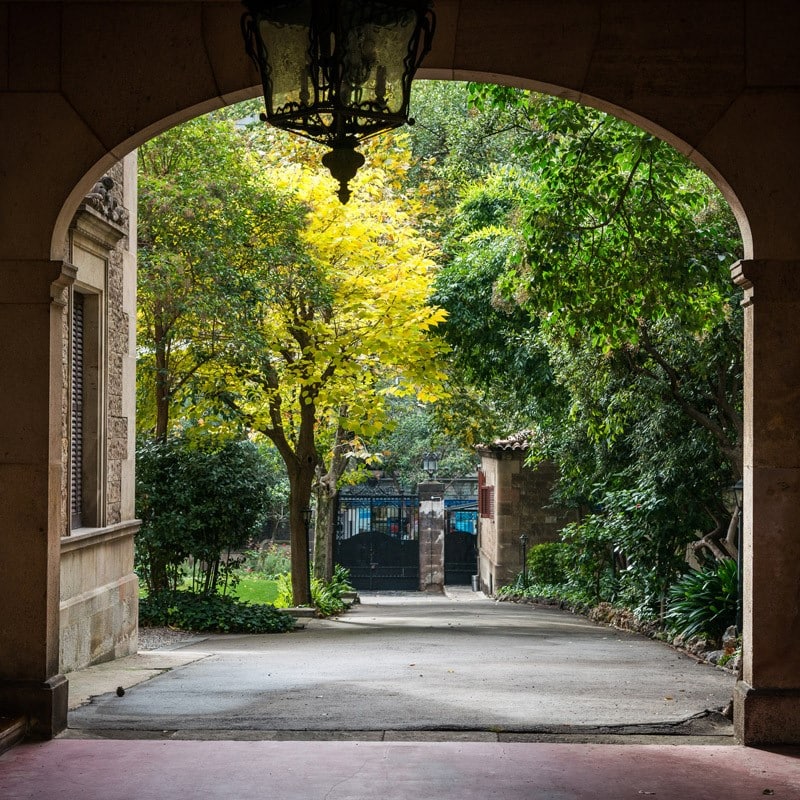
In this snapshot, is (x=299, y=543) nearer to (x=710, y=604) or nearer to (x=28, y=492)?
(x=710, y=604)

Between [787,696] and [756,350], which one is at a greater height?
[756,350]

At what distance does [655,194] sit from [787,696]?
14.8 feet

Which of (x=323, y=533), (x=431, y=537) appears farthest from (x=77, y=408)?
(x=431, y=537)

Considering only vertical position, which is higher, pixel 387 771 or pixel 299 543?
pixel 387 771

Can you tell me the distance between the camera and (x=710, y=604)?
10.5 metres

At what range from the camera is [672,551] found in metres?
13.1

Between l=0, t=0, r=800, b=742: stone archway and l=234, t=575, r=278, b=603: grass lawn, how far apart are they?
14832 mm

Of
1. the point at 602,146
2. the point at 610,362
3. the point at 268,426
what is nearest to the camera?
the point at 602,146

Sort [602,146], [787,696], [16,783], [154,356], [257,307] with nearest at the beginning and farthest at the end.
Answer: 1. [16,783]
2. [787,696]
3. [602,146]
4. [257,307]
5. [154,356]

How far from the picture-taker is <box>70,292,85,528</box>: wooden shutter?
28.6ft

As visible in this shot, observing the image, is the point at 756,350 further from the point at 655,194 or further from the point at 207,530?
the point at 207,530

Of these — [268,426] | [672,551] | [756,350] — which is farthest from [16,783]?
[268,426]

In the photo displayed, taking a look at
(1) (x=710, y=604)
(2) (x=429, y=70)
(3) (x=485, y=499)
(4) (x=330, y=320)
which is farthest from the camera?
(3) (x=485, y=499)

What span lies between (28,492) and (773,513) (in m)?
3.91
